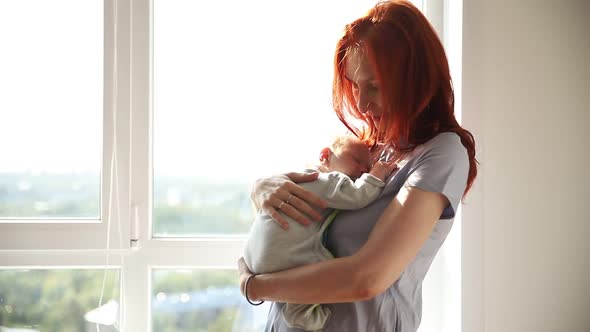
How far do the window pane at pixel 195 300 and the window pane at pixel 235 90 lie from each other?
0.49 feet

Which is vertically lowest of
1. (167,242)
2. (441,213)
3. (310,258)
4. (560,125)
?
(167,242)

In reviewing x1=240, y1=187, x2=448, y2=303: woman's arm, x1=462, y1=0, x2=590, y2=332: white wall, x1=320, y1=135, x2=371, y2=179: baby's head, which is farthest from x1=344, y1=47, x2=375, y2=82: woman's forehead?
x1=462, y1=0, x2=590, y2=332: white wall

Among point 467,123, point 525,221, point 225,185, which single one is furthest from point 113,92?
point 525,221

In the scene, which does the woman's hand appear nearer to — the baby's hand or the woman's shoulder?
the baby's hand

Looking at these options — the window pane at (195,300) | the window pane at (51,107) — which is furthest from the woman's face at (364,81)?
the window pane at (51,107)

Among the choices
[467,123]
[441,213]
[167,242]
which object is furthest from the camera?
[167,242]

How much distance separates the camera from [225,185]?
2.02 m

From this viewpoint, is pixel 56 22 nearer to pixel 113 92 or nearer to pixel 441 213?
pixel 113 92

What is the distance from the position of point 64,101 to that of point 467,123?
1264 mm

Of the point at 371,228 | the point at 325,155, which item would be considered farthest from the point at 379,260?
the point at 325,155

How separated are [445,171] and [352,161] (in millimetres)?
247

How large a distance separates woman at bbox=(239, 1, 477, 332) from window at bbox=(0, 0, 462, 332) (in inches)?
23.0

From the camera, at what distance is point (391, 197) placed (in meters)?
1.33

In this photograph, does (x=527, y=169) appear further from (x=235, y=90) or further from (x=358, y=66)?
(x=235, y=90)
